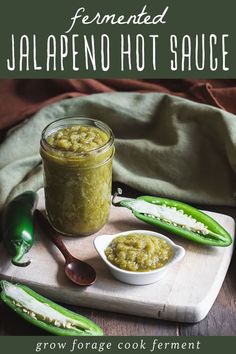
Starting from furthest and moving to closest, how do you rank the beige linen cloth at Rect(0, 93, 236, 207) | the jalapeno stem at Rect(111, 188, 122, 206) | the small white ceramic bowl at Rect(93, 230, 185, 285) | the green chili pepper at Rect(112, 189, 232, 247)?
the beige linen cloth at Rect(0, 93, 236, 207) → the jalapeno stem at Rect(111, 188, 122, 206) → the green chili pepper at Rect(112, 189, 232, 247) → the small white ceramic bowl at Rect(93, 230, 185, 285)

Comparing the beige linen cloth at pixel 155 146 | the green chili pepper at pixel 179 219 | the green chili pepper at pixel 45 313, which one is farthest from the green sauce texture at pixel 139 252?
→ the beige linen cloth at pixel 155 146

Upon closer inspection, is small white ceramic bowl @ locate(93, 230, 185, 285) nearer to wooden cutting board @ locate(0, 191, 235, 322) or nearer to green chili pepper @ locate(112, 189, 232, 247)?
wooden cutting board @ locate(0, 191, 235, 322)

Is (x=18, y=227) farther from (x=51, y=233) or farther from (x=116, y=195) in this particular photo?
(x=116, y=195)

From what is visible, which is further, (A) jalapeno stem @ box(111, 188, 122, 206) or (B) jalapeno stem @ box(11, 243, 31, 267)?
(A) jalapeno stem @ box(111, 188, 122, 206)

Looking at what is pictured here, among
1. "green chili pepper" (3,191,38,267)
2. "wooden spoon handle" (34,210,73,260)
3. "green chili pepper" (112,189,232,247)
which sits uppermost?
"green chili pepper" (3,191,38,267)

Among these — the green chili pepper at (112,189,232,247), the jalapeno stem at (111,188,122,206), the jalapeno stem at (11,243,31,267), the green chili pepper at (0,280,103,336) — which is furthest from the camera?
the jalapeno stem at (111,188,122,206)

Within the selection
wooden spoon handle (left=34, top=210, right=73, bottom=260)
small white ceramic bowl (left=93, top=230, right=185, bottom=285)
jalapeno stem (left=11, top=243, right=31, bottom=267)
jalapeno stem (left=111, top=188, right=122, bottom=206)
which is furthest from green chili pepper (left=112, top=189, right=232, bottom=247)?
jalapeno stem (left=11, top=243, right=31, bottom=267)

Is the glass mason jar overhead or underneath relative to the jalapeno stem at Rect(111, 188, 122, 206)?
overhead
